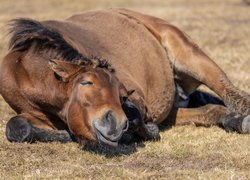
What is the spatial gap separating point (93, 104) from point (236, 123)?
225 centimetres

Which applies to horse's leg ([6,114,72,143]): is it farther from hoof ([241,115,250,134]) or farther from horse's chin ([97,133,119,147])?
hoof ([241,115,250,134])

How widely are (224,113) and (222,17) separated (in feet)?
36.3

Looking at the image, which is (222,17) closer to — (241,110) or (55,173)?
(241,110)

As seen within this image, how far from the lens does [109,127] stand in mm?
5109

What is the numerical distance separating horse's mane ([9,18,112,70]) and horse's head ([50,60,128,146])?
0.21 metres

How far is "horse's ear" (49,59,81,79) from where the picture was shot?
215 inches

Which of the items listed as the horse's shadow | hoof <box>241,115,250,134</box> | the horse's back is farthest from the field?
the horse's back

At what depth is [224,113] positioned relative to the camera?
24.4 feet

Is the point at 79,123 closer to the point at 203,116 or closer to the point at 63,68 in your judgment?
the point at 63,68

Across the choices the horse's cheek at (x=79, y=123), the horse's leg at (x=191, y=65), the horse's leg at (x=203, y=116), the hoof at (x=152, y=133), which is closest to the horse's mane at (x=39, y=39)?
the horse's cheek at (x=79, y=123)

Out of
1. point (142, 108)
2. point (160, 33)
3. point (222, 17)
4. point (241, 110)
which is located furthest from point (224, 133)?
point (222, 17)

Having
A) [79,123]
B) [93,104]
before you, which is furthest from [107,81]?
[79,123]

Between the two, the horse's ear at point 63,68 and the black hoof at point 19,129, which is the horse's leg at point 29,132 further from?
the horse's ear at point 63,68

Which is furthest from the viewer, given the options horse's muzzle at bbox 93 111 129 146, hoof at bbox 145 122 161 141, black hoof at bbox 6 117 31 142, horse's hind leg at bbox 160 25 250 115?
horse's hind leg at bbox 160 25 250 115
